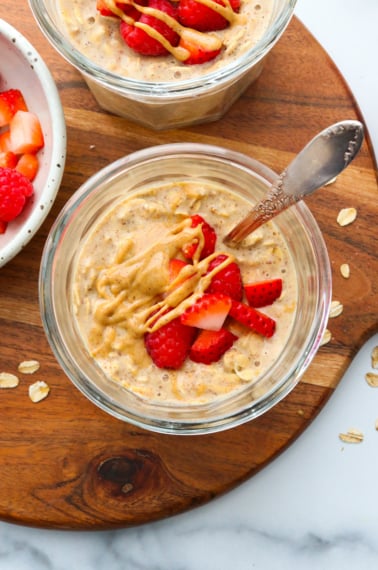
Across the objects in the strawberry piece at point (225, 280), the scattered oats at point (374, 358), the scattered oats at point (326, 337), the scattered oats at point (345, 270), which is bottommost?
the scattered oats at point (374, 358)

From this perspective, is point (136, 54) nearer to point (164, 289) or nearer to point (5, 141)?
point (5, 141)

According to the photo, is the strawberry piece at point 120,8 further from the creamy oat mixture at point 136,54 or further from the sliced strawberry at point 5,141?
the sliced strawberry at point 5,141

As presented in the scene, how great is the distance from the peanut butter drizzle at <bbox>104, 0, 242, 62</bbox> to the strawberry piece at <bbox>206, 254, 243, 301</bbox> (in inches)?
20.0

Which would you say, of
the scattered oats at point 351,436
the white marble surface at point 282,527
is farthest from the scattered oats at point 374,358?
the scattered oats at point 351,436

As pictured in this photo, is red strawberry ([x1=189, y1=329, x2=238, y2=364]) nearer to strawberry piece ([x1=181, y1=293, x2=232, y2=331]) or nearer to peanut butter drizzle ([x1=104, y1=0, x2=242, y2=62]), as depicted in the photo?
strawberry piece ([x1=181, y1=293, x2=232, y2=331])

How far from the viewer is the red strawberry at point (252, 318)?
1.70m

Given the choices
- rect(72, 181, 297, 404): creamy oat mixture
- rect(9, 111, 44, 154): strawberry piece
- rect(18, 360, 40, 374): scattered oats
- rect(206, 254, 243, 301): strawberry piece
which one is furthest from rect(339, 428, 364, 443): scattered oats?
rect(9, 111, 44, 154): strawberry piece

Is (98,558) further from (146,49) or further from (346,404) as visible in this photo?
(146,49)

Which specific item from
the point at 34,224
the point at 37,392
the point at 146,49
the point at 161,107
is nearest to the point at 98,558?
the point at 37,392

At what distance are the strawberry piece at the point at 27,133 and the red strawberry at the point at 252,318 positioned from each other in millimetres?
643

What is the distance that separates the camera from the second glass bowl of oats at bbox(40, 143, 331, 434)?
1713 millimetres

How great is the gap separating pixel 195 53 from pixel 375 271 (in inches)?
27.1

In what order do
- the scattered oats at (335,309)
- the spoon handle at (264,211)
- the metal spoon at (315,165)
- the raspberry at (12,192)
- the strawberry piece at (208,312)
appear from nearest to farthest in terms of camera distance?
the metal spoon at (315,165) → the spoon handle at (264,211) → the strawberry piece at (208,312) → the raspberry at (12,192) → the scattered oats at (335,309)

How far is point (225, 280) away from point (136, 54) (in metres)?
0.60
